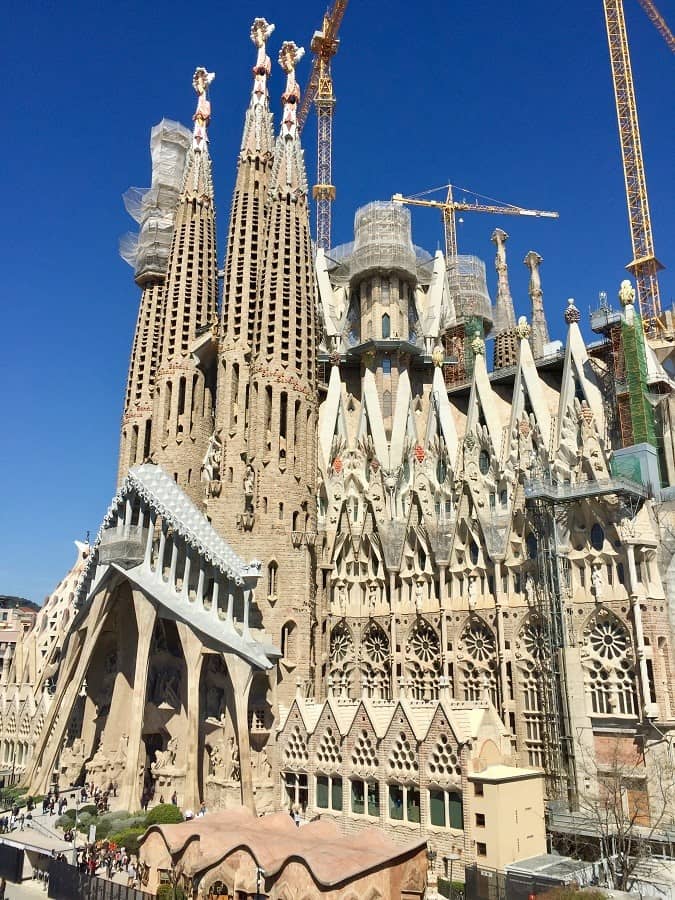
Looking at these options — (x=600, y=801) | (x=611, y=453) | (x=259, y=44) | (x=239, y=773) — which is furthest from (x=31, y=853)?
(x=259, y=44)

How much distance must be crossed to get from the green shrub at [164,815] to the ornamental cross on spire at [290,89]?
32.9m

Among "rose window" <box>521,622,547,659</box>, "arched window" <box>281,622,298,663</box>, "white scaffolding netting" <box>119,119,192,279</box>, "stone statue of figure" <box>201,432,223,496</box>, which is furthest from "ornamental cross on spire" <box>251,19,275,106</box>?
"rose window" <box>521,622,547,659</box>

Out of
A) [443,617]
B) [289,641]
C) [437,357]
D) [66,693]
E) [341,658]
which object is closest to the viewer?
[289,641]

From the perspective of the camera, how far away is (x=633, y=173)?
45250 mm

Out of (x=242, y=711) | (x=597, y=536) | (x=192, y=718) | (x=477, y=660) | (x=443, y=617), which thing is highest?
(x=597, y=536)

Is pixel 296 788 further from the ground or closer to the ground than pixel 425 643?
closer to the ground

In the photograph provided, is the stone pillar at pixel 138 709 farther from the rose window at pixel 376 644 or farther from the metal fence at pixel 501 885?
the metal fence at pixel 501 885

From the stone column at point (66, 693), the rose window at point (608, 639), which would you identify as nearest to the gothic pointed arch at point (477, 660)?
the rose window at point (608, 639)

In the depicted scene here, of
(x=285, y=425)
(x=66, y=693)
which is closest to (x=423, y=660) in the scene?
(x=285, y=425)

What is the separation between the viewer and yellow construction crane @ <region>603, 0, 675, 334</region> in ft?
145

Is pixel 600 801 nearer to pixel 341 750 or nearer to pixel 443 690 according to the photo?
pixel 443 690

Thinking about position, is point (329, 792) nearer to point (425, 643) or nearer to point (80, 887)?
point (425, 643)

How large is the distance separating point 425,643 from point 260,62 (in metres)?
33.2

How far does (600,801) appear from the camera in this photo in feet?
86.4
